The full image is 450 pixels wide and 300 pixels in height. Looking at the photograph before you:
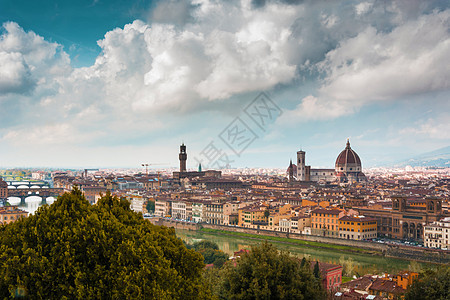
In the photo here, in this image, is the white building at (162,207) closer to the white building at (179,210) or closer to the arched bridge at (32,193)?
the white building at (179,210)

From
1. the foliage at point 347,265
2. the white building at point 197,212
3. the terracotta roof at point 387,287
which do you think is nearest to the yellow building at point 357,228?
the foliage at point 347,265

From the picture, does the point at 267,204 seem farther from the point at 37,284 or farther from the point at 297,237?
the point at 37,284

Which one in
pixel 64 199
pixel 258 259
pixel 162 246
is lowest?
pixel 258 259

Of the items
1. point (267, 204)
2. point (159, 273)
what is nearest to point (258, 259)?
point (159, 273)

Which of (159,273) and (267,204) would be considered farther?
(267,204)

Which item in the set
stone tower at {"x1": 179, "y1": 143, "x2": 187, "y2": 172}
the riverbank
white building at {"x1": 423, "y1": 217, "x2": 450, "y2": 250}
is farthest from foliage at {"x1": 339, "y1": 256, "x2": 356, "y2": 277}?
stone tower at {"x1": 179, "y1": 143, "x2": 187, "y2": 172}

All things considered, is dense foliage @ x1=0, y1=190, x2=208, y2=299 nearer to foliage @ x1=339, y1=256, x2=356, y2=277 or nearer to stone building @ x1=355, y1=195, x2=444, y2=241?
foliage @ x1=339, y1=256, x2=356, y2=277

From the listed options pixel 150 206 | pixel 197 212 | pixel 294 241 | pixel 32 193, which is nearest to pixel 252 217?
pixel 294 241

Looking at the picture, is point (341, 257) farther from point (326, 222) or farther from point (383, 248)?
point (326, 222)
